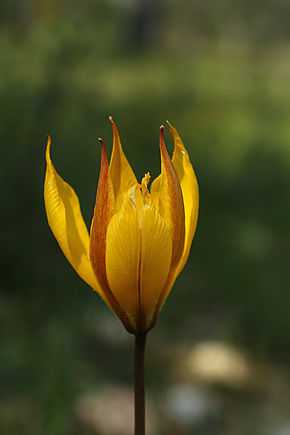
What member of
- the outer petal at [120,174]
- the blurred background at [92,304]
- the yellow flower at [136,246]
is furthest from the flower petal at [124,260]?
the blurred background at [92,304]

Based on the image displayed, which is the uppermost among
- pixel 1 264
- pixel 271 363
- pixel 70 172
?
pixel 70 172

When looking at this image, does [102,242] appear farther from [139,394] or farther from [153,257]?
[139,394]

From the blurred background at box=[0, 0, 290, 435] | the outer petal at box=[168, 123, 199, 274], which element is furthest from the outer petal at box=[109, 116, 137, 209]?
the blurred background at box=[0, 0, 290, 435]

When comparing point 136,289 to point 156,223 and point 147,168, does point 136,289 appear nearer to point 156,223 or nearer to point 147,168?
point 156,223

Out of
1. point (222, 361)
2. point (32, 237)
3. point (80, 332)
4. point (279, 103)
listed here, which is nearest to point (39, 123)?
point (32, 237)

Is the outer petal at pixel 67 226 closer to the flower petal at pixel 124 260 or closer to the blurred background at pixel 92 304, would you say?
the flower petal at pixel 124 260

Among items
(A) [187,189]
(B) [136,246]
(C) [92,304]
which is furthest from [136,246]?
(C) [92,304]

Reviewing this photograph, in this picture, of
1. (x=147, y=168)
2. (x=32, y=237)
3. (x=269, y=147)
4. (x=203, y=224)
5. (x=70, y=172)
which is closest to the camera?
(x=32, y=237)

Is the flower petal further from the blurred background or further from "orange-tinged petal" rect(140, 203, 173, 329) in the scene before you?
the blurred background
